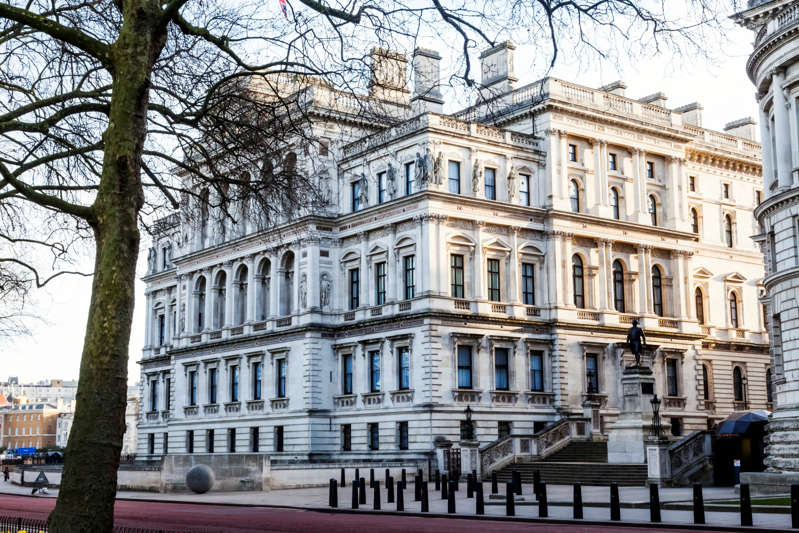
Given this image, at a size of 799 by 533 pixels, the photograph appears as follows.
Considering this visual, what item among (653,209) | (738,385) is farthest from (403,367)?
(738,385)

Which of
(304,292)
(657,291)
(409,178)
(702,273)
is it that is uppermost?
(409,178)

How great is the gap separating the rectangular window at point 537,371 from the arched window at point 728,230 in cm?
2149

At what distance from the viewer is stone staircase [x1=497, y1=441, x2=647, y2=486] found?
1619 inches

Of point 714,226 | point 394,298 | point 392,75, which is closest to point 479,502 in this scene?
point 392,75

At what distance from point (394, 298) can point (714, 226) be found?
1064 inches

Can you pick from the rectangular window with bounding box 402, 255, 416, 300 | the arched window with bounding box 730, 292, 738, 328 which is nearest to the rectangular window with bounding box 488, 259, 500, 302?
the rectangular window with bounding box 402, 255, 416, 300

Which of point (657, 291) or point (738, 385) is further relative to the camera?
point (738, 385)

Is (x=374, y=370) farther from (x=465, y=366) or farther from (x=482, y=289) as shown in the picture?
(x=482, y=289)

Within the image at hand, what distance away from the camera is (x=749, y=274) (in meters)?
73.4

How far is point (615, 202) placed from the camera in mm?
63812

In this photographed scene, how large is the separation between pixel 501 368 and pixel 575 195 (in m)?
12.1

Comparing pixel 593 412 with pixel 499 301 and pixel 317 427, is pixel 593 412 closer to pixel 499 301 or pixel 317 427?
pixel 499 301

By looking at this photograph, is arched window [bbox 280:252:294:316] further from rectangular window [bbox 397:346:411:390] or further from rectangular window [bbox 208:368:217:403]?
rectangular window [bbox 397:346:411:390]

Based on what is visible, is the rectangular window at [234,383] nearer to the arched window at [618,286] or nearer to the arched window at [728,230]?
the arched window at [618,286]
